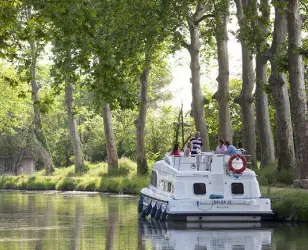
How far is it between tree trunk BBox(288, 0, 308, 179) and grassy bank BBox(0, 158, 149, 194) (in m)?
15.9

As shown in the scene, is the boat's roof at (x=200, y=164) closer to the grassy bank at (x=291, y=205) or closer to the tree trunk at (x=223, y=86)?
the grassy bank at (x=291, y=205)

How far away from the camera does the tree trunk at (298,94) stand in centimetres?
3412

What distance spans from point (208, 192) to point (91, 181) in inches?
Answer: 1057

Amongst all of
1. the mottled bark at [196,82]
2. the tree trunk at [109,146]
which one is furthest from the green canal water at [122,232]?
the tree trunk at [109,146]

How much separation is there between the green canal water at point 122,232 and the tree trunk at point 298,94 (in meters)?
5.27

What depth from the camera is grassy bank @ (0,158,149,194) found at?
52.4m

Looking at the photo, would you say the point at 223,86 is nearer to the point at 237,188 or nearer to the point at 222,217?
the point at 237,188

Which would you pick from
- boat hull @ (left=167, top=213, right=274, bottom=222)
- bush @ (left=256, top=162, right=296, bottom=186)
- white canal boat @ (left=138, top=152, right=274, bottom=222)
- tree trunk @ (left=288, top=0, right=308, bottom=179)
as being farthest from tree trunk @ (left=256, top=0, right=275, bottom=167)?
boat hull @ (left=167, top=213, right=274, bottom=222)

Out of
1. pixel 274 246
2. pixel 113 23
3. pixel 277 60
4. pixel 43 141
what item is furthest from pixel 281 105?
pixel 43 141

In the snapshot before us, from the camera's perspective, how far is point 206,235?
89.4ft

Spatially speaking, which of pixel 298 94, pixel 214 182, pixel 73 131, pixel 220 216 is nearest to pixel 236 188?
pixel 214 182

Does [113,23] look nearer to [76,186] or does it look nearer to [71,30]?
[76,186]

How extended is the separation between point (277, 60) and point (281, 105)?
4881mm

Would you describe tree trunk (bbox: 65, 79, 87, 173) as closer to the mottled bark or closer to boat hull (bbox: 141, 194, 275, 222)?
the mottled bark
